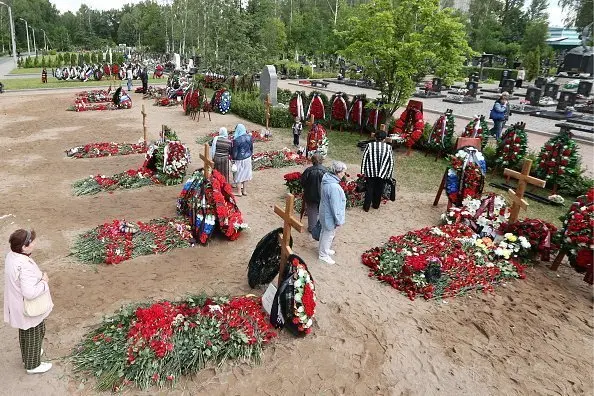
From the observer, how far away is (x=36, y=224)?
8242mm

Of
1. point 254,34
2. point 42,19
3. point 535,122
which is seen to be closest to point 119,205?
point 535,122

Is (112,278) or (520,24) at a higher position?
(520,24)

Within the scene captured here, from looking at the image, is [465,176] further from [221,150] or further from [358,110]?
[358,110]

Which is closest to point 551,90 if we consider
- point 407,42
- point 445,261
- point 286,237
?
point 407,42

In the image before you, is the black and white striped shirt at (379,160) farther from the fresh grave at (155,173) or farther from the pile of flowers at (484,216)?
the fresh grave at (155,173)

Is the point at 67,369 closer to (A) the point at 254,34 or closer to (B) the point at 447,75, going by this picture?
(B) the point at 447,75

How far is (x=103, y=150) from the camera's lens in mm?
13383

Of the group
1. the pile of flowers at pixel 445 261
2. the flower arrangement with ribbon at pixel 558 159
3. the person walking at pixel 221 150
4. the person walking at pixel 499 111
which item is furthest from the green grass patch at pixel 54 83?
the pile of flowers at pixel 445 261

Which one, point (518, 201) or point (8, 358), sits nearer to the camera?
point (8, 358)

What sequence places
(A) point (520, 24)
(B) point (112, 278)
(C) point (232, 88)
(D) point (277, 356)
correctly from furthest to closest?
(A) point (520, 24) < (C) point (232, 88) < (B) point (112, 278) < (D) point (277, 356)

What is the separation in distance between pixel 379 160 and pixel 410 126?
5.85 meters

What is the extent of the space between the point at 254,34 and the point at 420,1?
59.4 feet

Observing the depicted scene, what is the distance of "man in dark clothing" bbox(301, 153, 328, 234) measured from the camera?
757 cm

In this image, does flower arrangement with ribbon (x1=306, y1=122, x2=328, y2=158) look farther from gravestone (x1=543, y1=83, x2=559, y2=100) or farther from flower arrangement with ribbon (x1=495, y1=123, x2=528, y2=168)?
gravestone (x1=543, y1=83, x2=559, y2=100)
